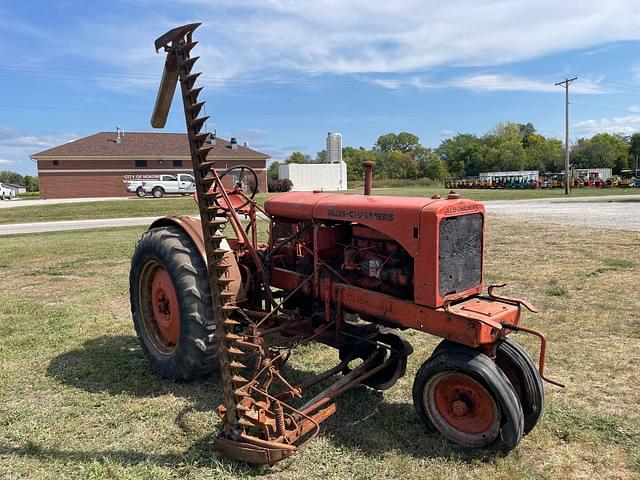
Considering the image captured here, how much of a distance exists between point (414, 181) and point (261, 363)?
2335 inches

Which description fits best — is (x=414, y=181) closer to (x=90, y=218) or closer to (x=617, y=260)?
(x=90, y=218)

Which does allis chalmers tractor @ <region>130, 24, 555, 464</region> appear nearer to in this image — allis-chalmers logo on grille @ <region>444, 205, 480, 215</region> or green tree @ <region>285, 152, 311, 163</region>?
allis-chalmers logo on grille @ <region>444, 205, 480, 215</region>

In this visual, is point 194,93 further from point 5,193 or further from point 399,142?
point 399,142

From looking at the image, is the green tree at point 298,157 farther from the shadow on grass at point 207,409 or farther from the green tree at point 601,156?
the shadow on grass at point 207,409

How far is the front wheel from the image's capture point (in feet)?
9.10

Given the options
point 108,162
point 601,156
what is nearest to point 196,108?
point 108,162

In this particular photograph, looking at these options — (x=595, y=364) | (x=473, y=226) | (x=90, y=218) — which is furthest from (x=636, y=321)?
(x=90, y=218)

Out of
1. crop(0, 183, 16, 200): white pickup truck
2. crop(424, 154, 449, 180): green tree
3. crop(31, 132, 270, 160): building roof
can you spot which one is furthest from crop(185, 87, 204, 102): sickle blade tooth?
crop(424, 154, 449, 180): green tree

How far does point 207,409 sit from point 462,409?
5.57ft

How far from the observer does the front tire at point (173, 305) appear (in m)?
3.68

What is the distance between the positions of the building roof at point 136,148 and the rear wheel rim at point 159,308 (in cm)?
3435

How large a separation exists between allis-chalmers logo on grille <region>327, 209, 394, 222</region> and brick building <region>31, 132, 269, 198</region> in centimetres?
→ 3273

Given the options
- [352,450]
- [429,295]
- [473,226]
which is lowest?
[352,450]

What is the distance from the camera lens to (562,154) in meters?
72.9
